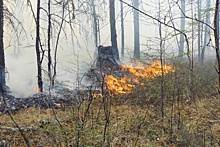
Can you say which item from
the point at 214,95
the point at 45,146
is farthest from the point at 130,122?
the point at 214,95

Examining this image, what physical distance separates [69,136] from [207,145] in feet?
Result: 6.86

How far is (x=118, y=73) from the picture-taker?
1116 cm

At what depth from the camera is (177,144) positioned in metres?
3.75

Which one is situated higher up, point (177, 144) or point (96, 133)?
point (96, 133)

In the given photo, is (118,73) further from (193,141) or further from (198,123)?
(193,141)

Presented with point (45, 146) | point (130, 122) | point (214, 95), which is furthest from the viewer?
point (214, 95)

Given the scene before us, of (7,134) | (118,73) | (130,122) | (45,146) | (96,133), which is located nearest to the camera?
(45,146)

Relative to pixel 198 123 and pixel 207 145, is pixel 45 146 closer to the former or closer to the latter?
pixel 207 145

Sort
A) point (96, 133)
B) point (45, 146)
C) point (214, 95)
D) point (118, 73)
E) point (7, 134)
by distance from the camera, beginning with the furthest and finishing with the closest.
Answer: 1. point (118, 73)
2. point (214, 95)
3. point (7, 134)
4. point (96, 133)
5. point (45, 146)

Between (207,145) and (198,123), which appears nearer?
(207,145)

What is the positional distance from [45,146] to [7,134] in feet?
3.37

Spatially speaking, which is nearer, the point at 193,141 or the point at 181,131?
the point at 193,141

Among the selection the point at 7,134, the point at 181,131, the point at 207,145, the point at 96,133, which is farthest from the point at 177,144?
the point at 7,134

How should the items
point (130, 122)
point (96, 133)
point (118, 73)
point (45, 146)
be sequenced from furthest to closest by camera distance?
point (118, 73) < point (130, 122) < point (96, 133) < point (45, 146)
